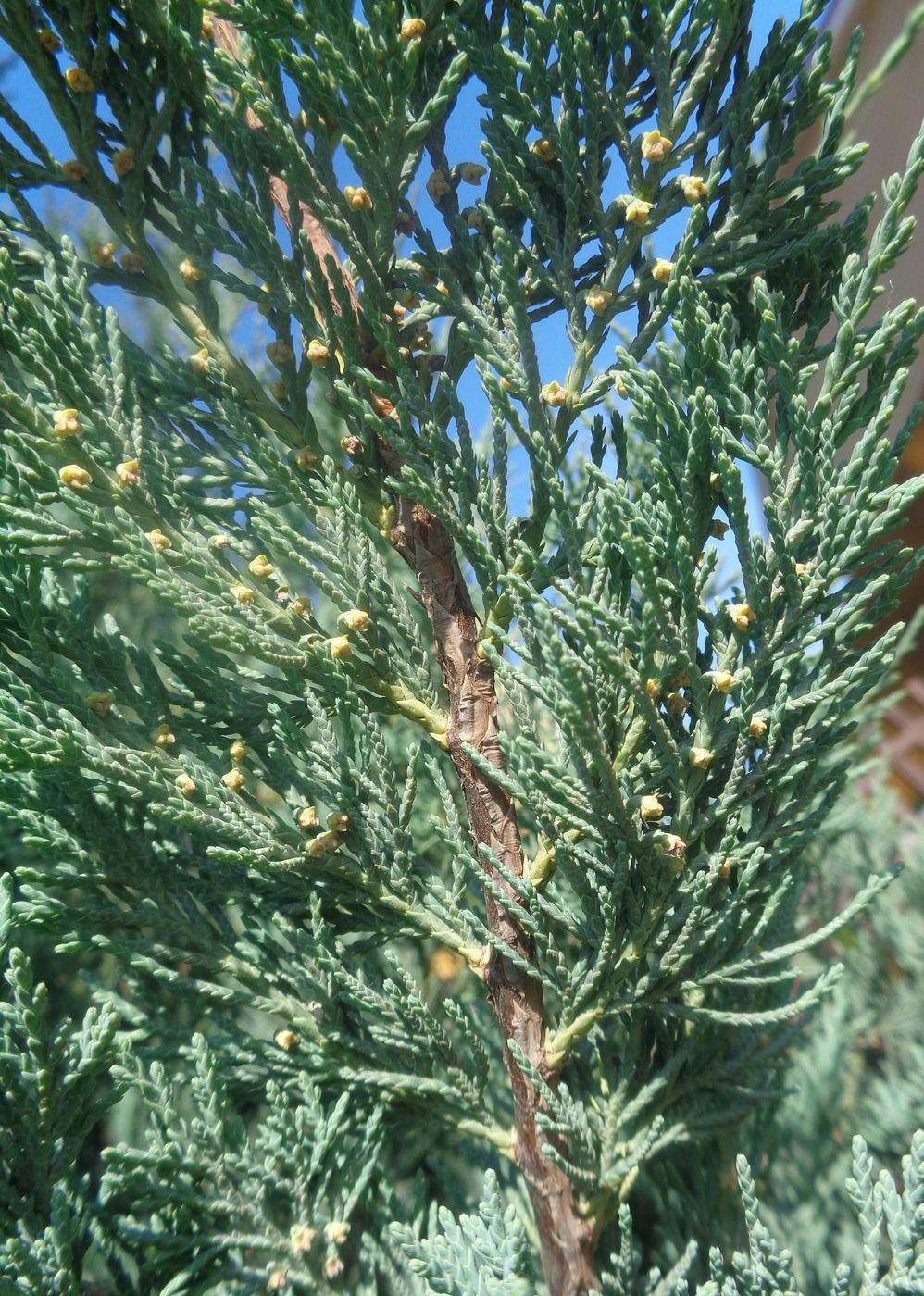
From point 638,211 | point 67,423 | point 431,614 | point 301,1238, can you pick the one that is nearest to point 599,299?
point 638,211

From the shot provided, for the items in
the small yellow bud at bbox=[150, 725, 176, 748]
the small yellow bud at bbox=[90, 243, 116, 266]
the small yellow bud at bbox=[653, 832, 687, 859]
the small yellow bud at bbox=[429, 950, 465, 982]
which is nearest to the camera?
the small yellow bud at bbox=[653, 832, 687, 859]

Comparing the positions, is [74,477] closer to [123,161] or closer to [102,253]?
[102,253]

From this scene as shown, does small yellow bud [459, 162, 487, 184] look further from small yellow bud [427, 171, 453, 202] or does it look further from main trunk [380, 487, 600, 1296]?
main trunk [380, 487, 600, 1296]

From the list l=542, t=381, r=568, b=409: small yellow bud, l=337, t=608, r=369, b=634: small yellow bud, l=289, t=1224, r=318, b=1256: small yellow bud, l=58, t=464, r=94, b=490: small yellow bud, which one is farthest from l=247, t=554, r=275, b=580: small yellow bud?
l=289, t=1224, r=318, b=1256: small yellow bud

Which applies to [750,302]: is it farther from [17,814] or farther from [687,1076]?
[17,814]

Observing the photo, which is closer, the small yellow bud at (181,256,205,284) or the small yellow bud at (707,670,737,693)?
the small yellow bud at (707,670,737,693)

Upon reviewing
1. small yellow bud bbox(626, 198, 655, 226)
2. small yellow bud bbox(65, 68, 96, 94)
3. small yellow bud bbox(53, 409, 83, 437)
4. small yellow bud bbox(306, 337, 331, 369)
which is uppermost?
small yellow bud bbox(65, 68, 96, 94)

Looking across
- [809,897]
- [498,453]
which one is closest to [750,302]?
[498,453]
